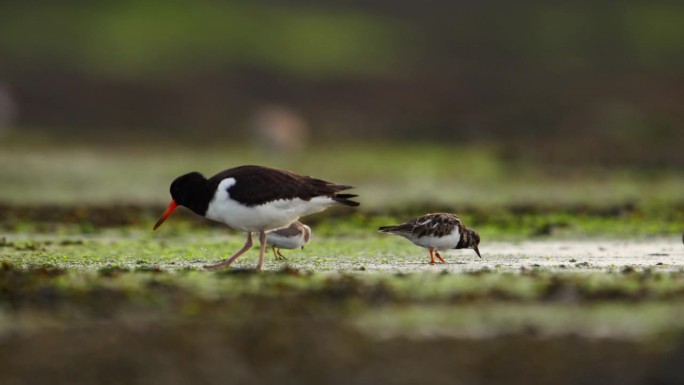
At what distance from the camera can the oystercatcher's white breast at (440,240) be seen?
13.1m

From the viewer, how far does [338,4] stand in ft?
186

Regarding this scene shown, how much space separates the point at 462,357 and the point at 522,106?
30.1 m

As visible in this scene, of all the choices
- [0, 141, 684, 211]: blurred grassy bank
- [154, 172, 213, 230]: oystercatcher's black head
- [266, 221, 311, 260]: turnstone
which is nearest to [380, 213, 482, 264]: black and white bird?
[266, 221, 311, 260]: turnstone

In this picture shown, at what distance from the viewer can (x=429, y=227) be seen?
1305 cm

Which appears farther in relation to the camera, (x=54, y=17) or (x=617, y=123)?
(x=54, y=17)

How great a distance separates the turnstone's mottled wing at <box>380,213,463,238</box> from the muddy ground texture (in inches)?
13.0

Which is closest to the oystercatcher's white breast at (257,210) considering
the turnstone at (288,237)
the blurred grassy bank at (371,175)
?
the turnstone at (288,237)

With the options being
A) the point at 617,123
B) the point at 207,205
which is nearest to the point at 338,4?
the point at 617,123

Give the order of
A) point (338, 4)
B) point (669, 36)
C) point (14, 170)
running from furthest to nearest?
point (338, 4)
point (669, 36)
point (14, 170)

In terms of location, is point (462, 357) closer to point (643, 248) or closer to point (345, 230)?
point (643, 248)

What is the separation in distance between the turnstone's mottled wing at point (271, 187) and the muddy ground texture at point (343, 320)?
68 centimetres

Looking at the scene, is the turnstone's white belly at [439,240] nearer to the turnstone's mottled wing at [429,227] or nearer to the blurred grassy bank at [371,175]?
the turnstone's mottled wing at [429,227]

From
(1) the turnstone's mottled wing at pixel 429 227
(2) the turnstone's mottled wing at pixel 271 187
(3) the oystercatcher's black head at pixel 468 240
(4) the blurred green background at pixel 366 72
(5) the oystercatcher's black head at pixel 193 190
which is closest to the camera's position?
(2) the turnstone's mottled wing at pixel 271 187

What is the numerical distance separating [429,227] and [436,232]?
3.4 inches
